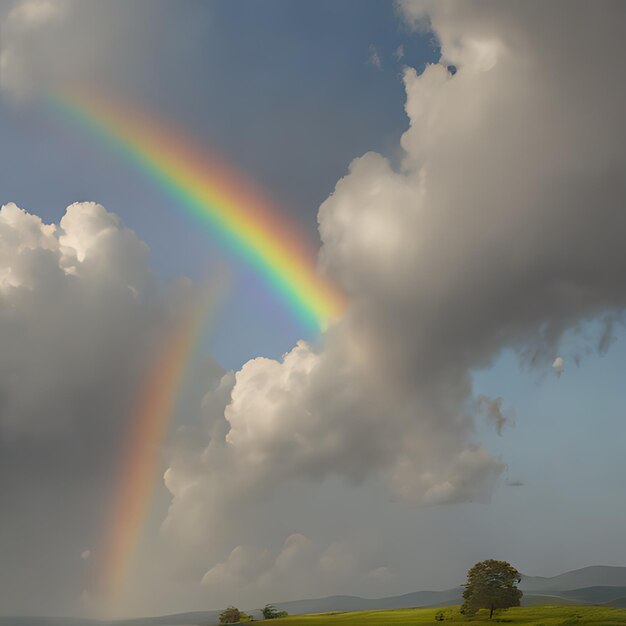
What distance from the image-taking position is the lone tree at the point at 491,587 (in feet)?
501

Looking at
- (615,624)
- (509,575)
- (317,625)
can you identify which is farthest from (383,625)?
(615,624)

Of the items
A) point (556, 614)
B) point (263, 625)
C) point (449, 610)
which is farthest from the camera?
point (263, 625)

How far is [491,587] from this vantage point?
15412cm

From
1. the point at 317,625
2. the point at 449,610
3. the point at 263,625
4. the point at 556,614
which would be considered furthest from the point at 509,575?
the point at 263,625

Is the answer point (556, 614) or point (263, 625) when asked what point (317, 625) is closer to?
point (263, 625)

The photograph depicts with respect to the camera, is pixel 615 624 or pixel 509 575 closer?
pixel 615 624

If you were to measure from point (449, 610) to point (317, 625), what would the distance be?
4257cm

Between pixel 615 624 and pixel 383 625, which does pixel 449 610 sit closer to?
pixel 383 625

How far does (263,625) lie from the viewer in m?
199

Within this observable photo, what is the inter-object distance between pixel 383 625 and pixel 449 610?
92.4 ft

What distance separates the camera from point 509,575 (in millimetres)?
156625

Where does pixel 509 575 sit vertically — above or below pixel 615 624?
above

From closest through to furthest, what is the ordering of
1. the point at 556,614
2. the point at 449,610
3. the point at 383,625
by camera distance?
1. the point at 556,614
2. the point at 383,625
3. the point at 449,610

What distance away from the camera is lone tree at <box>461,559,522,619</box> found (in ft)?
501
